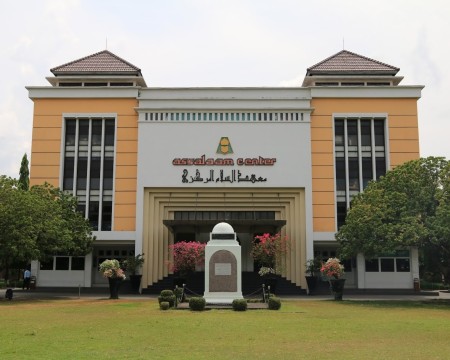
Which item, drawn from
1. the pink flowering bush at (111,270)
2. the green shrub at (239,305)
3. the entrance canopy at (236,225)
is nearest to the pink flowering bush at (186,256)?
the entrance canopy at (236,225)

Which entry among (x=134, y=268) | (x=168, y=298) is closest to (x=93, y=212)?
(x=134, y=268)

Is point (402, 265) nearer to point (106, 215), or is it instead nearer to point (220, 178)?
point (220, 178)

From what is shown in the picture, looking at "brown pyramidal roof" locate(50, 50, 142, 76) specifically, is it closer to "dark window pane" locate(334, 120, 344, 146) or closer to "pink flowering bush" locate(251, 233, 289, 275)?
"dark window pane" locate(334, 120, 344, 146)

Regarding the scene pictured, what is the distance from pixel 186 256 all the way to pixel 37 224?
32.3 ft

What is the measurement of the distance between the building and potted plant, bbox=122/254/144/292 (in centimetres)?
79

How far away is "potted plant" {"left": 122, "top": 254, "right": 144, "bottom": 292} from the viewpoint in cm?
3925

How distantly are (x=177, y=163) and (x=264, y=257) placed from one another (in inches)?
377

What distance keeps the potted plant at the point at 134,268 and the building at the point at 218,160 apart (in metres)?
0.79

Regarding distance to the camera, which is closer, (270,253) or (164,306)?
(164,306)

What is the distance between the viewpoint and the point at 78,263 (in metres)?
42.5

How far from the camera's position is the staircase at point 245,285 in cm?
3888

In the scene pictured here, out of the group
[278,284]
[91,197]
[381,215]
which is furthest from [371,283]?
[91,197]

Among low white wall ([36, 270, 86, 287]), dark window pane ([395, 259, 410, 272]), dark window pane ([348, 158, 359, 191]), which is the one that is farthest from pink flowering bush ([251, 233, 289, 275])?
low white wall ([36, 270, 86, 287])

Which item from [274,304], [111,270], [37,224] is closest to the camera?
[274,304]
